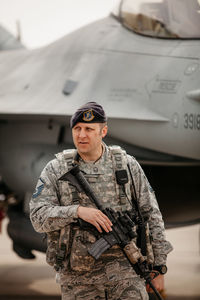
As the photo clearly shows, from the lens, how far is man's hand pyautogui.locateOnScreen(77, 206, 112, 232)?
2971 millimetres

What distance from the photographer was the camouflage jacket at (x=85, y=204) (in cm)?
312

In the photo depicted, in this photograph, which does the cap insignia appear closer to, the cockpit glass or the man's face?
the man's face

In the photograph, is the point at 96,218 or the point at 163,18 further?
the point at 163,18

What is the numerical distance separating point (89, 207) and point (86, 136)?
0.36m

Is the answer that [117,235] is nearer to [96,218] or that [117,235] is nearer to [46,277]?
[96,218]

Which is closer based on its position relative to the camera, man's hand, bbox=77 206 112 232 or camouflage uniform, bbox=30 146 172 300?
man's hand, bbox=77 206 112 232

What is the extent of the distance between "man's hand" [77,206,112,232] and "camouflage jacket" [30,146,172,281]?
111 millimetres

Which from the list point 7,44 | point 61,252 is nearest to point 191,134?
point 61,252

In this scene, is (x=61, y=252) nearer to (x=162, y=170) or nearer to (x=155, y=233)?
(x=155, y=233)

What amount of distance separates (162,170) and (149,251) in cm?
264

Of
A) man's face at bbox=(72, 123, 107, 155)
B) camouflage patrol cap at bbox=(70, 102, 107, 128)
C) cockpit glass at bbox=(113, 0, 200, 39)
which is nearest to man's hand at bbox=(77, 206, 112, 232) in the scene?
man's face at bbox=(72, 123, 107, 155)

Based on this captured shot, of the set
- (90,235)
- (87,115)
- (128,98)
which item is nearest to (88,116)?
(87,115)

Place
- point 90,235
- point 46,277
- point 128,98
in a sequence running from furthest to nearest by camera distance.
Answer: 1. point 46,277
2. point 128,98
3. point 90,235

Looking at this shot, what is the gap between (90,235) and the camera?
123 inches
